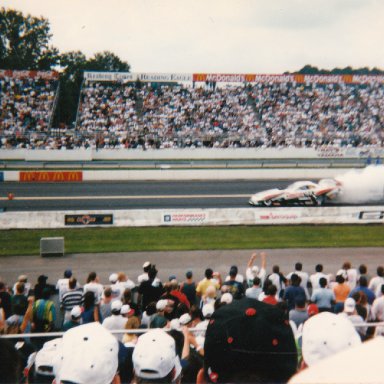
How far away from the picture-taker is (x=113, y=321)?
24.9 feet

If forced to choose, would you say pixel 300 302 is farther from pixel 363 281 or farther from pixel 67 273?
pixel 67 273

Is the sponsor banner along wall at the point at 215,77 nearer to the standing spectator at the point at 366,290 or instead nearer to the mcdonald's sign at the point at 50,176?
the mcdonald's sign at the point at 50,176

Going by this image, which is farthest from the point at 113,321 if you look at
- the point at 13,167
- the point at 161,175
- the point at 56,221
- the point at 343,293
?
the point at 13,167

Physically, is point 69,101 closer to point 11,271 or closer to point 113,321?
point 11,271

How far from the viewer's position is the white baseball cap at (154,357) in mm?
3291

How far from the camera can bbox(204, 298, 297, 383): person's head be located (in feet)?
7.15

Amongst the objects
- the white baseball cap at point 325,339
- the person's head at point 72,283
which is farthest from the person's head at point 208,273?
the white baseball cap at point 325,339

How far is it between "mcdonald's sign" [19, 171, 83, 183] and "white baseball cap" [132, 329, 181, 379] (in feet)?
99.1

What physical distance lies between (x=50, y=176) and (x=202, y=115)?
85.1 ft

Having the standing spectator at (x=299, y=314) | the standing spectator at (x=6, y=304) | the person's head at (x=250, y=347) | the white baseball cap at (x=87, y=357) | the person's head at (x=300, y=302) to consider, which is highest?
the person's head at (x=250, y=347)

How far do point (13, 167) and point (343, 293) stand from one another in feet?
106

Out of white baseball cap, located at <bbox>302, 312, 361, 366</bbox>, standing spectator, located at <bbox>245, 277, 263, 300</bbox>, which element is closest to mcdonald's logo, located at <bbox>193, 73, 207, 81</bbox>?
standing spectator, located at <bbox>245, 277, 263, 300</bbox>

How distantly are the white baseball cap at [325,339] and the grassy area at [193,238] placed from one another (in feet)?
49.5

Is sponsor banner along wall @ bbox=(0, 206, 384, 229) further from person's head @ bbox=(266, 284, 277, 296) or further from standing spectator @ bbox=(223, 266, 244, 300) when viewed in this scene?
person's head @ bbox=(266, 284, 277, 296)
